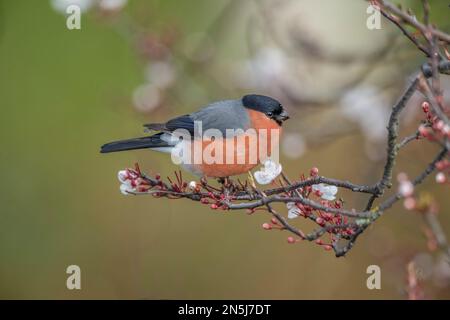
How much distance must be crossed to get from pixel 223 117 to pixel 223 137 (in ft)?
0.55

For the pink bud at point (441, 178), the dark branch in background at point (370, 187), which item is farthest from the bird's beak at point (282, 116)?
the pink bud at point (441, 178)

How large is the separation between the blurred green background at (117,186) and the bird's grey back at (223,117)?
21.8 inches

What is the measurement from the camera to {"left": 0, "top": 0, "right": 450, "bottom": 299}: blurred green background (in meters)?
5.25

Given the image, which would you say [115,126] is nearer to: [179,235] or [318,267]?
[179,235]

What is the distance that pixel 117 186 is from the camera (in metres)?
6.07

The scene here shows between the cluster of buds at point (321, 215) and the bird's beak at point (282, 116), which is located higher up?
the bird's beak at point (282, 116)

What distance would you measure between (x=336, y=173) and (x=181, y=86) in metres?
1.94

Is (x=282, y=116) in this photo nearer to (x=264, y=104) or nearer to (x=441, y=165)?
(x=264, y=104)

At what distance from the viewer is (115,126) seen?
6.31m

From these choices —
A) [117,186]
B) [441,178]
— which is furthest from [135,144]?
[117,186]

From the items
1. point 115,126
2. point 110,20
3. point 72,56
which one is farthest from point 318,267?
point 72,56

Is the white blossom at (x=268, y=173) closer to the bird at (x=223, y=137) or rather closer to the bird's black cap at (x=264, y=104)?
the bird at (x=223, y=137)

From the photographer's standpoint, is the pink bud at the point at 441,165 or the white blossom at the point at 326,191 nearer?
the pink bud at the point at 441,165

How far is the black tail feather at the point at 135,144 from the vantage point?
361cm
